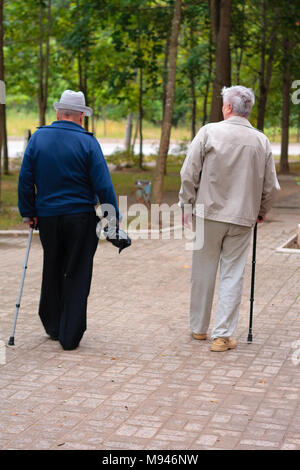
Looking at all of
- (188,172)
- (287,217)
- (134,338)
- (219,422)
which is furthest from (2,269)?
(287,217)

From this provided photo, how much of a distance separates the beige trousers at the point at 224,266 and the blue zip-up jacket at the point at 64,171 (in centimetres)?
82

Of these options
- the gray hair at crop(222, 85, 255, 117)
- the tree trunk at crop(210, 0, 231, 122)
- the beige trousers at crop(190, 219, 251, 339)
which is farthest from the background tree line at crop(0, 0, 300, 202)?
the beige trousers at crop(190, 219, 251, 339)

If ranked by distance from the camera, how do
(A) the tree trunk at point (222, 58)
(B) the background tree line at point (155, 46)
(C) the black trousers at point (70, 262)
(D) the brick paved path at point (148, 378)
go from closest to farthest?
(D) the brick paved path at point (148, 378), (C) the black trousers at point (70, 262), (A) the tree trunk at point (222, 58), (B) the background tree line at point (155, 46)

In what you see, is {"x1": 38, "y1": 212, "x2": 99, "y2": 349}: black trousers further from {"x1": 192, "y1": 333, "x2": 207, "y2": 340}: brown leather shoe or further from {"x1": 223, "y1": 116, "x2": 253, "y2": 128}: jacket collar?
{"x1": 223, "y1": 116, "x2": 253, "y2": 128}: jacket collar

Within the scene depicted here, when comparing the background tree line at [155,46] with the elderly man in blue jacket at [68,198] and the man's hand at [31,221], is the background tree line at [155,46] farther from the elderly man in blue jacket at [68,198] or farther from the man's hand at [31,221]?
the man's hand at [31,221]

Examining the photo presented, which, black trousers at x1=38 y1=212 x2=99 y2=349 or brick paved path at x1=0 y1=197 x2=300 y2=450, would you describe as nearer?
brick paved path at x1=0 y1=197 x2=300 y2=450

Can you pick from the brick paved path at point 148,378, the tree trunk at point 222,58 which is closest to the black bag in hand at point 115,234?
the brick paved path at point 148,378

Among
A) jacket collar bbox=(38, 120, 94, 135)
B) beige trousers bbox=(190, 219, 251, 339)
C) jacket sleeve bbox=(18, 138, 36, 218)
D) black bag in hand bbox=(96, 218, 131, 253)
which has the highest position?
jacket collar bbox=(38, 120, 94, 135)

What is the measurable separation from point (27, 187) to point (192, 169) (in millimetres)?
1349

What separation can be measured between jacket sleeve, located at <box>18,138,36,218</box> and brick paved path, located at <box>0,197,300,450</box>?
1.16m

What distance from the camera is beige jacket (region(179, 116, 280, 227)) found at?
20.2 feet

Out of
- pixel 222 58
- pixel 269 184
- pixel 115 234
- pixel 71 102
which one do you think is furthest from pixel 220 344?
pixel 222 58

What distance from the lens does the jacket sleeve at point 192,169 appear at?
6.15 metres

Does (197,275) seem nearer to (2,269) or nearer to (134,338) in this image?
(134,338)
